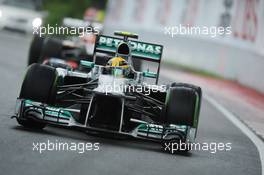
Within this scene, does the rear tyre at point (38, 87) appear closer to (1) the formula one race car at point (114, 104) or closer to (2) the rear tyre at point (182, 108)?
(1) the formula one race car at point (114, 104)

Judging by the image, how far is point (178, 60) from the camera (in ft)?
120

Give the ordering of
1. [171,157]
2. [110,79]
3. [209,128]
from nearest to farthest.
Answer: [171,157]
[110,79]
[209,128]

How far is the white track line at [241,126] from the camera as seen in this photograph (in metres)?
13.3

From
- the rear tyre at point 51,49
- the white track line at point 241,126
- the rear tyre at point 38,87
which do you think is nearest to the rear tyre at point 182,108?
the white track line at point 241,126

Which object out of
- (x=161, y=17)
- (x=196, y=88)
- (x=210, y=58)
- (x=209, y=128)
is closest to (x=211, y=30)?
(x=210, y=58)

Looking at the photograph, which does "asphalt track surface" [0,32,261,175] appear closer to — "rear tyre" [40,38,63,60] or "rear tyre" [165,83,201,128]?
"rear tyre" [165,83,201,128]

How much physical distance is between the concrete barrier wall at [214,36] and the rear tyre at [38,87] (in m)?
14.0

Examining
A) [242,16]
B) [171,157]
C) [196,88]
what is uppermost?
[242,16]

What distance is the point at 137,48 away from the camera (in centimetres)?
1395

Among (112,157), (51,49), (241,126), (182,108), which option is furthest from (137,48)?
(51,49)

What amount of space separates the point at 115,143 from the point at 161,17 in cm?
3149

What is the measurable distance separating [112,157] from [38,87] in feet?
6.82

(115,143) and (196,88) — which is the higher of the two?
(196,88)

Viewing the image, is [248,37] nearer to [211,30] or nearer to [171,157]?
[211,30]
